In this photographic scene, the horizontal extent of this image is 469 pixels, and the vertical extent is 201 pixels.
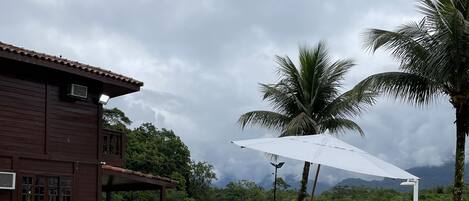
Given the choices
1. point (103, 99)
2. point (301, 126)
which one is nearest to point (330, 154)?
point (103, 99)

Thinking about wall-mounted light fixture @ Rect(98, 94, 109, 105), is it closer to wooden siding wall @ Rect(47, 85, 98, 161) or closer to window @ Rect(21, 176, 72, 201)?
wooden siding wall @ Rect(47, 85, 98, 161)

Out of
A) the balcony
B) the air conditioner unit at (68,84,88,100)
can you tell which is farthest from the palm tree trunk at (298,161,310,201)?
the air conditioner unit at (68,84,88,100)

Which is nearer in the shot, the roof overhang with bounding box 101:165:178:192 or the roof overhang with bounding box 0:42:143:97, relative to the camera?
the roof overhang with bounding box 0:42:143:97

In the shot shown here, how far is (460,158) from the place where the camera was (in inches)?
467

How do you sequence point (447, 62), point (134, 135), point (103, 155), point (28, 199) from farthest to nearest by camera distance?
point (134, 135)
point (103, 155)
point (28, 199)
point (447, 62)

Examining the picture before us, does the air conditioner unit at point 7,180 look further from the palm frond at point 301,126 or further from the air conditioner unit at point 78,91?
the palm frond at point 301,126

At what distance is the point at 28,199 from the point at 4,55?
2.80 metres

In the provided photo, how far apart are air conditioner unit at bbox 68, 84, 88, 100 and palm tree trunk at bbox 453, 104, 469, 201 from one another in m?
7.22

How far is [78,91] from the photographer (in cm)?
1379

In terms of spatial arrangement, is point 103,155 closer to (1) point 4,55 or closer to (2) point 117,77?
(2) point 117,77

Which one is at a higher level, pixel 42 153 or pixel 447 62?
pixel 447 62

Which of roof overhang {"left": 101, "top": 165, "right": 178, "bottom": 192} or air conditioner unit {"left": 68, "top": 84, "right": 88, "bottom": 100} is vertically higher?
air conditioner unit {"left": 68, "top": 84, "right": 88, "bottom": 100}

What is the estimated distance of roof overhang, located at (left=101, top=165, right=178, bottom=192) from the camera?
52.1 feet

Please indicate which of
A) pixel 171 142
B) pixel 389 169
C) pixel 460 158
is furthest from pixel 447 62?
pixel 171 142
